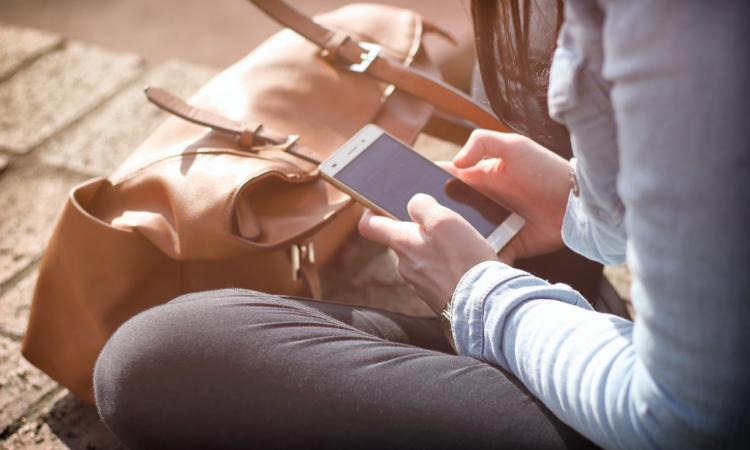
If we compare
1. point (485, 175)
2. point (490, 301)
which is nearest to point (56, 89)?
point (485, 175)

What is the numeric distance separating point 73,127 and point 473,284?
1.57 metres

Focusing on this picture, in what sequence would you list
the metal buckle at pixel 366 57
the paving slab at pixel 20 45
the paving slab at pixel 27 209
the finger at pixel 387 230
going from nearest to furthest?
the finger at pixel 387 230 → the metal buckle at pixel 366 57 → the paving slab at pixel 27 209 → the paving slab at pixel 20 45

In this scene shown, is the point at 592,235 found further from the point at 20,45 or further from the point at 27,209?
the point at 20,45

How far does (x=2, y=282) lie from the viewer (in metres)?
1.57

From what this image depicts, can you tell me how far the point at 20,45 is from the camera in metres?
2.33

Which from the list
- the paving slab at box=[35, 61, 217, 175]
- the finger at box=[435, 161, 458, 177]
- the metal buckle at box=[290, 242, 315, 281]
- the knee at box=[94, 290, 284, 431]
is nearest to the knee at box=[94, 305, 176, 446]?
the knee at box=[94, 290, 284, 431]

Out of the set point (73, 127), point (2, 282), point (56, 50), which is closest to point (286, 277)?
point (2, 282)

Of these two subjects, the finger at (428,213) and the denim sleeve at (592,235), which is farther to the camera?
the finger at (428,213)

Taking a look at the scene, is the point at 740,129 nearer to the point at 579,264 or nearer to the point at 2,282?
the point at 579,264

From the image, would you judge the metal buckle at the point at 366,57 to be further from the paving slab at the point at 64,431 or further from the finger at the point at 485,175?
the paving slab at the point at 64,431

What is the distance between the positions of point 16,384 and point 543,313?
1.08 meters

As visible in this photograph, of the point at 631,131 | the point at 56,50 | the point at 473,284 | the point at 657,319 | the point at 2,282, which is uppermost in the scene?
the point at 631,131

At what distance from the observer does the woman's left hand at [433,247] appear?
97cm

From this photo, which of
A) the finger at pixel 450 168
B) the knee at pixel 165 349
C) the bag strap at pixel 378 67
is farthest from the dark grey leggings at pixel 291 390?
the bag strap at pixel 378 67
